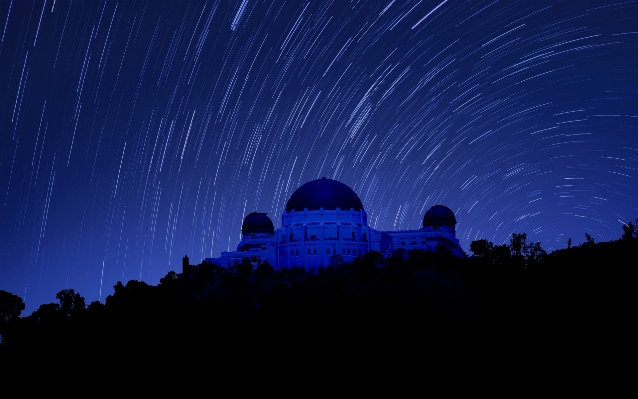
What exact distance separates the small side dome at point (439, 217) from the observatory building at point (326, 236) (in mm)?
3524

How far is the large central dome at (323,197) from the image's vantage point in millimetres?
92688

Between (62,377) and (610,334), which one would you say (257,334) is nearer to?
(62,377)

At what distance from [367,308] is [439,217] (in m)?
48.7

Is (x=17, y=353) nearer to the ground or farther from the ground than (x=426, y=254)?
nearer to the ground

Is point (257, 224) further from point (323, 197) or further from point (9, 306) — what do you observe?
point (9, 306)

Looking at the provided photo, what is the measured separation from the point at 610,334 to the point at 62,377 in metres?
35.5

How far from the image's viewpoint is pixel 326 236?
3612 inches

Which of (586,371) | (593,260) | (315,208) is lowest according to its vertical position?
(586,371)

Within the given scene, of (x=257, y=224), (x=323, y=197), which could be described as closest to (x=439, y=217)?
(x=323, y=197)

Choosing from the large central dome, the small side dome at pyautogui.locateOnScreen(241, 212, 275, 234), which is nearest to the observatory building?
the large central dome

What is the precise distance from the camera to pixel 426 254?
82.1 meters

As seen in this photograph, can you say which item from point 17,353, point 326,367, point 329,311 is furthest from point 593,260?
point 17,353

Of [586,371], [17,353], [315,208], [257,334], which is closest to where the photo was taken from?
[586,371]

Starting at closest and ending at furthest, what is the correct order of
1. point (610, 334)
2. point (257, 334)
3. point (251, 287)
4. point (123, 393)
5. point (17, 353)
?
1. point (610, 334)
2. point (123, 393)
3. point (257, 334)
4. point (17, 353)
5. point (251, 287)
